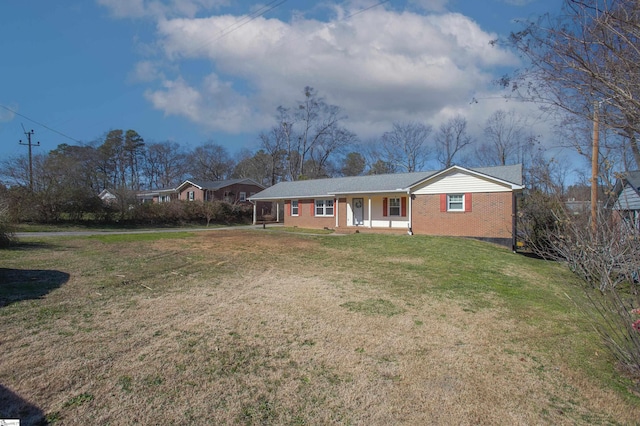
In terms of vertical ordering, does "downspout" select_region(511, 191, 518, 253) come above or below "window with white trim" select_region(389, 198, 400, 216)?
below

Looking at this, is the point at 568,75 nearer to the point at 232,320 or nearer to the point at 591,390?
the point at 591,390

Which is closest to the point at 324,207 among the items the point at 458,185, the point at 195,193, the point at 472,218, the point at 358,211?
the point at 358,211

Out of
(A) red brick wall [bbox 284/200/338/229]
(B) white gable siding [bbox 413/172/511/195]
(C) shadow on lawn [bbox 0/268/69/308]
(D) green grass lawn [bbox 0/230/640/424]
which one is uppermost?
(B) white gable siding [bbox 413/172/511/195]

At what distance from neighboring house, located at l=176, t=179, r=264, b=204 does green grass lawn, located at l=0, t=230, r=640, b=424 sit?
98.7 feet

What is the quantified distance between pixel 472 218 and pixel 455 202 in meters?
1.20

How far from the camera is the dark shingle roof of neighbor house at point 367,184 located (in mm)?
18422

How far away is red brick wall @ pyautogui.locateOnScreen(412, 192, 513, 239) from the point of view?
56.6 ft

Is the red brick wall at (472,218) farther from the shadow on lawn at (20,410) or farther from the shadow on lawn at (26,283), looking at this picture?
the shadow on lawn at (20,410)

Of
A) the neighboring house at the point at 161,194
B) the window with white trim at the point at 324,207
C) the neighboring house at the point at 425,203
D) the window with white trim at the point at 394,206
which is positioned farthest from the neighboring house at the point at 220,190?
the window with white trim at the point at 394,206

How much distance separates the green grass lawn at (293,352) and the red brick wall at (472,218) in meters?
9.75

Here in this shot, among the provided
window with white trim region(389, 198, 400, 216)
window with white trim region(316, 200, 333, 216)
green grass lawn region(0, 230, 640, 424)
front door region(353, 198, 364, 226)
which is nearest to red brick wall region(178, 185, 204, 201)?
window with white trim region(316, 200, 333, 216)

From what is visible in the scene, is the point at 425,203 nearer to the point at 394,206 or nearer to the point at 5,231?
the point at 394,206

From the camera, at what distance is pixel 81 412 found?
2803 millimetres

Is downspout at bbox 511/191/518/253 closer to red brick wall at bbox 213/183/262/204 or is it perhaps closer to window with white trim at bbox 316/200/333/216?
window with white trim at bbox 316/200/333/216
